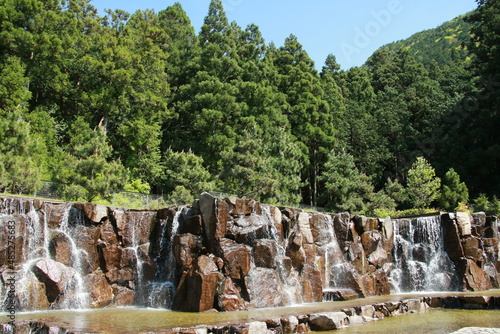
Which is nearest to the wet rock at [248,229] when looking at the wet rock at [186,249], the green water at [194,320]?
the wet rock at [186,249]

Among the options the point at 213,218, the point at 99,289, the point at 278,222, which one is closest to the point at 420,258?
the point at 278,222

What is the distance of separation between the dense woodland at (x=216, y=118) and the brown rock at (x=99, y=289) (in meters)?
7.01

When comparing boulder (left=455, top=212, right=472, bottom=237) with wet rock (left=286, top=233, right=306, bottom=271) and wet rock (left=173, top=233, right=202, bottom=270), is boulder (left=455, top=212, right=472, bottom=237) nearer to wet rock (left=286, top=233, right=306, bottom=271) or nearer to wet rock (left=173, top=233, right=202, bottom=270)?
wet rock (left=286, top=233, right=306, bottom=271)

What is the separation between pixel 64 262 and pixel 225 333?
794 cm

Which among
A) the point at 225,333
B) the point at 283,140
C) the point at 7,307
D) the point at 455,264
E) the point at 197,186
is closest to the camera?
the point at 225,333

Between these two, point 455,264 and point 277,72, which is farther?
point 277,72

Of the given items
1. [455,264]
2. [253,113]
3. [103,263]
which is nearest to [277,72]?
[253,113]

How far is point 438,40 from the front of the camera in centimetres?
11644

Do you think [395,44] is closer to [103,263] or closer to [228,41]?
[228,41]

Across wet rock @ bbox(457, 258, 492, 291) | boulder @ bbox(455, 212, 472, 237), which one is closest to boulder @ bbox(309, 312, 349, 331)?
wet rock @ bbox(457, 258, 492, 291)

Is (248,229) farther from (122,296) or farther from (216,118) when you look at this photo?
(216,118)

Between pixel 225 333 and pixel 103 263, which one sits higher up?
pixel 103 263

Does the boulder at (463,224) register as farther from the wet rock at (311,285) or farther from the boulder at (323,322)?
the boulder at (323,322)

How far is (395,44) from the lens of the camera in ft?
428
